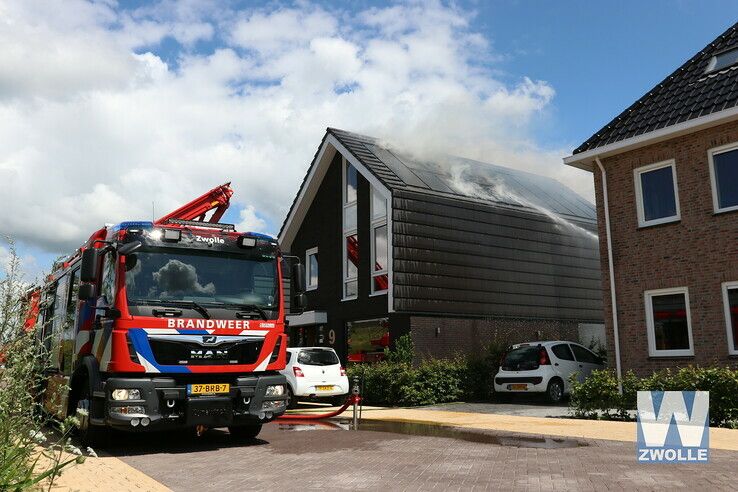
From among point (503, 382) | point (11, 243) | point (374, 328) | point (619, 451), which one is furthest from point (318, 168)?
point (11, 243)

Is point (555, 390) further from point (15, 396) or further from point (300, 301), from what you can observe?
point (15, 396)

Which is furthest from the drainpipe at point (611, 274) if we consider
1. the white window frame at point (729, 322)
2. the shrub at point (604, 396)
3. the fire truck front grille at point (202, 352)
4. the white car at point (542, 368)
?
the fire truck front grille at point (202, 352)

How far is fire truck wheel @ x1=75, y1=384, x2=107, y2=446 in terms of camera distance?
9133 millimetres

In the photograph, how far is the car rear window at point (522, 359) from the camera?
52.3 feet

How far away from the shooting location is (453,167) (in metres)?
23.6

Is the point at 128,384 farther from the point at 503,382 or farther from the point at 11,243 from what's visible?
the point at 503,382

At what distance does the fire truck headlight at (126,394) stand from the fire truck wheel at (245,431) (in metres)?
2.40

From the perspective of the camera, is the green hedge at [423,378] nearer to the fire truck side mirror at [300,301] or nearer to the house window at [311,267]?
the house window at [311,267]

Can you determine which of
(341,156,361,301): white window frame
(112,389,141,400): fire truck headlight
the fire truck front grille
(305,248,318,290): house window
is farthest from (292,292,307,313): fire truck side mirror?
(305,248,318,290): house window

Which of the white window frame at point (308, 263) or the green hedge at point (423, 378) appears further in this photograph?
the white window frame at point (308, 263)

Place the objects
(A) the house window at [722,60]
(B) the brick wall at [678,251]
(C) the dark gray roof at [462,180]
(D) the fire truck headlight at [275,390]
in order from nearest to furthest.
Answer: (D) the fire truck headlight at [275,390], (B) the brick wall at [678,251], (A) the house window at [722,60], (C) the dark gray roof at [462,180]

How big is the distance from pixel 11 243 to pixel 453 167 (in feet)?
63.2

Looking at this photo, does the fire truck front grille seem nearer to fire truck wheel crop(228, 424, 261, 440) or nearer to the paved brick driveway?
the paved brick driveway

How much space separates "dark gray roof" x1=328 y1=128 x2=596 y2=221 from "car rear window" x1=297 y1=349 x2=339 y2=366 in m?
5.34
